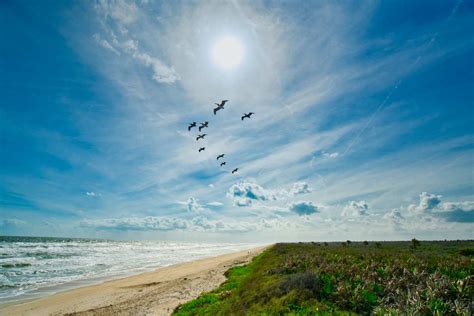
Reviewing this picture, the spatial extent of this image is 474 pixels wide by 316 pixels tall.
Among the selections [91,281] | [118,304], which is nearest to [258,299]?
[118,304]

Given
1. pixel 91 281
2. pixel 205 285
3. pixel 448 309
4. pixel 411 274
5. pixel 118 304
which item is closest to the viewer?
pixel 448 309

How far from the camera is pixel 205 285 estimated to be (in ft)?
80.7

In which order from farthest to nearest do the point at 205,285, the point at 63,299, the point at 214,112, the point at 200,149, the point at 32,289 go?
1. the point at 200,149
2. the point at 214,112
3. the point at 32,289
4. the point at 205,285
5. the point at 63,299

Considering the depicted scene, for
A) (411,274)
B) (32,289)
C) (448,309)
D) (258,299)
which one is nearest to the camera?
(448,309)

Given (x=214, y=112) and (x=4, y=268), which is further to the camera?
(x=4, y=268)

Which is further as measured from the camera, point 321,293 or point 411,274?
point 411,274

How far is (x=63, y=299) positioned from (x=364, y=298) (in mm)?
22718

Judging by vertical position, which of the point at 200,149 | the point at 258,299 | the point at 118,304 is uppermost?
the point at 200,149

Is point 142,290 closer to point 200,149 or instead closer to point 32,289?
point 32,289

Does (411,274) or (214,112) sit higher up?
(214,112)

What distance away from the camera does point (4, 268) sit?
127 feet

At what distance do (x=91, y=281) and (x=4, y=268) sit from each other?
16172 millimetres

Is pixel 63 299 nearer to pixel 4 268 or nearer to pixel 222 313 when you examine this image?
pixel 222 313

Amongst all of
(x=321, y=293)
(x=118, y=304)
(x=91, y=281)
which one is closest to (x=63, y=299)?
(x=118, y=304)
